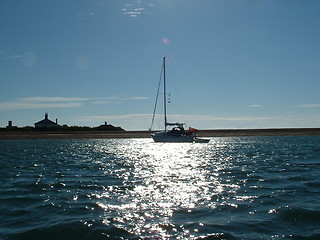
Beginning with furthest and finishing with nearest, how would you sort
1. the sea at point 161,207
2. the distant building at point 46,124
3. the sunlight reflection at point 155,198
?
1. the distant building at point 46,124
2. the sunlight reflection at point 155,198
3. the sea at point 161,207

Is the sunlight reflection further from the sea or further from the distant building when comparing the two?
the distant building

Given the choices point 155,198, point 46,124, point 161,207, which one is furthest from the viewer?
point 46,124

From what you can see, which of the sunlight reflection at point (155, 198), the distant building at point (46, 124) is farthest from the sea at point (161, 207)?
the distant building at point (46, 124)

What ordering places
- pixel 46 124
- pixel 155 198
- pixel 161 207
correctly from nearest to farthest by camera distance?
pixel 161 207 < pixel 155 198 < pixel 46 124

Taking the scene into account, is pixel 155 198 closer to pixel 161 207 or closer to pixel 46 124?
pixel 161 207

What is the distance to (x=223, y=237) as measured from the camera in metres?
9.23

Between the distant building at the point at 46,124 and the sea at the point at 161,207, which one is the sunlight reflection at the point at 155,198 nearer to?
the sea at the point at 161,207

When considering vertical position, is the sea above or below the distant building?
below

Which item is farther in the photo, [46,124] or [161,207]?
[46,124]

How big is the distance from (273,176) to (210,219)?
1135cm

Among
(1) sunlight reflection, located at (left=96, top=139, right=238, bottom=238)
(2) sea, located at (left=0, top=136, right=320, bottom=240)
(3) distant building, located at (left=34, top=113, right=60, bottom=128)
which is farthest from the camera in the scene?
(3) distant building, located at (left=34, top=113, right=60, bottom=128)

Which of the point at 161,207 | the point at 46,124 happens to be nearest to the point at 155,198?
the point at 161,207

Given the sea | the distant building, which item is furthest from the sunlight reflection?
the distant building

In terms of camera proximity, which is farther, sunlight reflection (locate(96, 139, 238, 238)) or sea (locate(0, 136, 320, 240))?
sunlight reflection (locate(96, 139, 238, 238))
